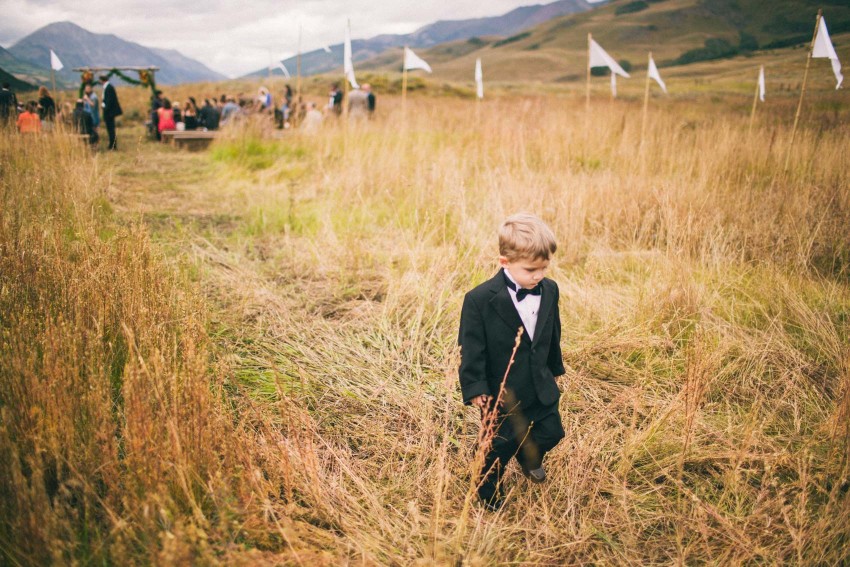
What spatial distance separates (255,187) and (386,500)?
5.62m

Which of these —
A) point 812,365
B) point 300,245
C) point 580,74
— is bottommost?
point 812,365

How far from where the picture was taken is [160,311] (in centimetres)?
205

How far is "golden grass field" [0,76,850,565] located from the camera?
1369mm

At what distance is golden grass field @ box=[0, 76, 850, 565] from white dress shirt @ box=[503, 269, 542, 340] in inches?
21.0

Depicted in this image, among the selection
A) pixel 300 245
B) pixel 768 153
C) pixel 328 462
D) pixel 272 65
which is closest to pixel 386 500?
pixel 328 462

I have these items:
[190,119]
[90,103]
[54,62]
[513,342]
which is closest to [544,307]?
[513,342]

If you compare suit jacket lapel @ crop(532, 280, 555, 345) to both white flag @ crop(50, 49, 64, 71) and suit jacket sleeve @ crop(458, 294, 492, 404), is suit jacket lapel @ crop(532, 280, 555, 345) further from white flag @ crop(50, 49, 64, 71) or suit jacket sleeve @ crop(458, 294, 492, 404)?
white flag @ crop(50, 49, 64, 71)

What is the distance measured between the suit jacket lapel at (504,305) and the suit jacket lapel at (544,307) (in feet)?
0.15

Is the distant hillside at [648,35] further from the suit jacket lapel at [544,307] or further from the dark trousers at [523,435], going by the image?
the dark trousers at [523,435]

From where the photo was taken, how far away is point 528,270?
1535mm

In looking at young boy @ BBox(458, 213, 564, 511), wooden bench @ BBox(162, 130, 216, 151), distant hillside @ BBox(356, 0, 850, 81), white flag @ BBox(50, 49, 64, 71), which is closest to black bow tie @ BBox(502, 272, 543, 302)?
young boy @ BBox(458, 213, 564, 511)

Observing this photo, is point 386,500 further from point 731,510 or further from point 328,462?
point 731,510

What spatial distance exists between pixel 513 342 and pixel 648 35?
552 feet

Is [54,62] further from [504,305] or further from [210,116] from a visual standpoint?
[504,305]
